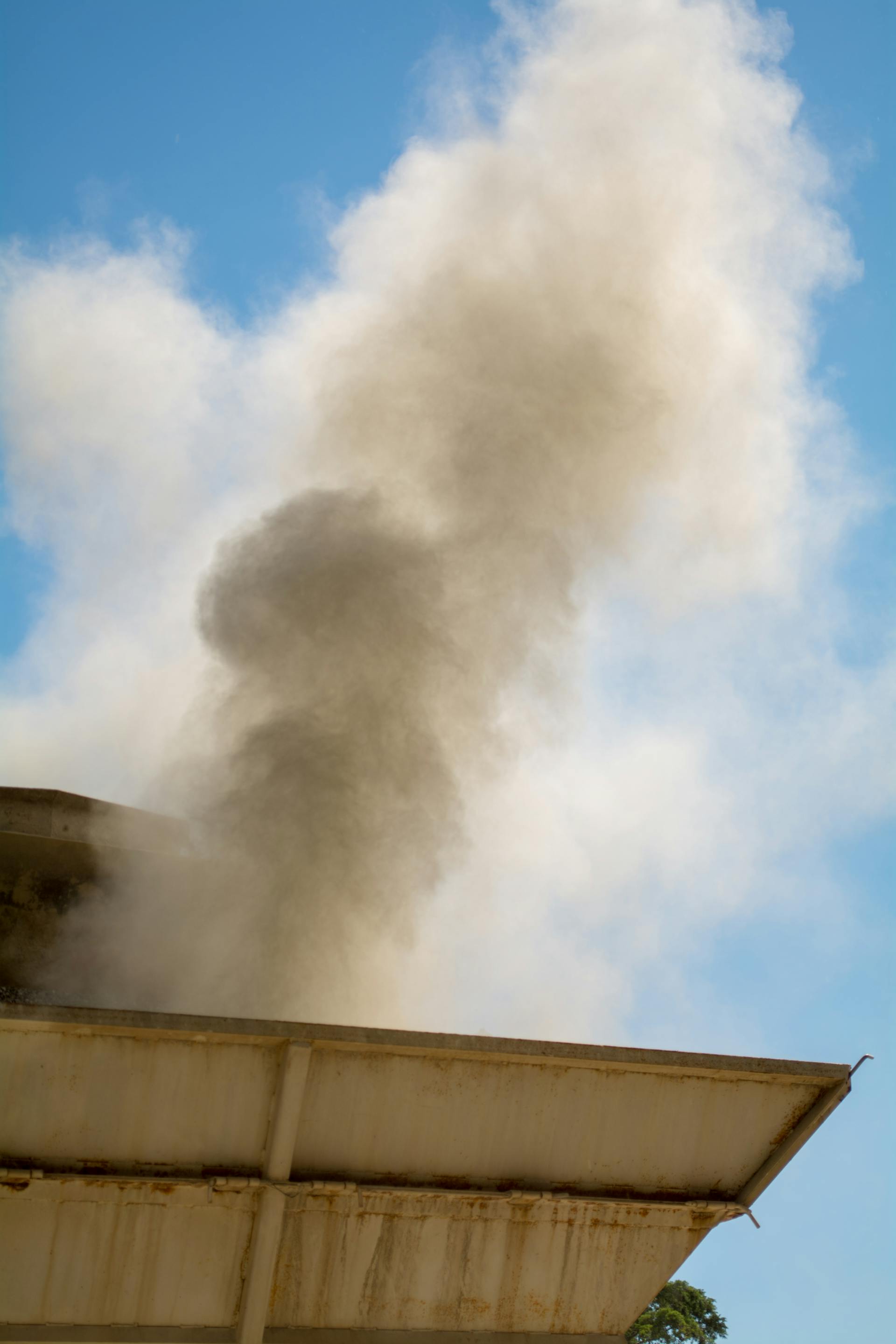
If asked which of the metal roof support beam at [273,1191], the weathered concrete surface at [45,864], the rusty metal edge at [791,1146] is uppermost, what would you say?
the weathered concrete surface at [45,864]

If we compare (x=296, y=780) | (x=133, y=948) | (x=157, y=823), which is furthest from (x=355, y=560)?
(x=133, y=948)

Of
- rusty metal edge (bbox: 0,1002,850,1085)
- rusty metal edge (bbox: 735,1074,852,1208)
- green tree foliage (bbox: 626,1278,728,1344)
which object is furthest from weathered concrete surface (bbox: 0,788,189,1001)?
green tree foliage (bbox: 626,1278,728,1344)

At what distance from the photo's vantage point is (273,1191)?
4.54 meters

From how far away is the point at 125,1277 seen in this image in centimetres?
448

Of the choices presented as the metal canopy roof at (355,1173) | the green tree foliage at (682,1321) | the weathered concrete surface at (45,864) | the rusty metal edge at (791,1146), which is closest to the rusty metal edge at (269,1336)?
the metal canopy roof at (355,1173)

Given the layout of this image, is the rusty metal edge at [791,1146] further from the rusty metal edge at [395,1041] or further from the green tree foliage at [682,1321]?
the green tree foliage at [682,1321]

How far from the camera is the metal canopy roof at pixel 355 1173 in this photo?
438cm

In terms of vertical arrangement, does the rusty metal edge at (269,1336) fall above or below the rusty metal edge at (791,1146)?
below

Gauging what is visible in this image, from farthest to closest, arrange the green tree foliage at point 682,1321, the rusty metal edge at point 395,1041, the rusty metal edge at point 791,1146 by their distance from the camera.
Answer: the green tree foliage at point 682,1321, the rusty metal edge at point 791,1146, the rusty metal edge at point 395,1041

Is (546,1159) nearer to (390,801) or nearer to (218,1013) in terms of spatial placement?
(218,1013)

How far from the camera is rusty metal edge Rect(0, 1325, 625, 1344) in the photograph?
14.3ft

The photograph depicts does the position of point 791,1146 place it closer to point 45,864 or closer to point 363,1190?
point 363,1190

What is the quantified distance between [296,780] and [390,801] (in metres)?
0.88

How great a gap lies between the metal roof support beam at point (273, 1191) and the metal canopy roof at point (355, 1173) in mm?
10
